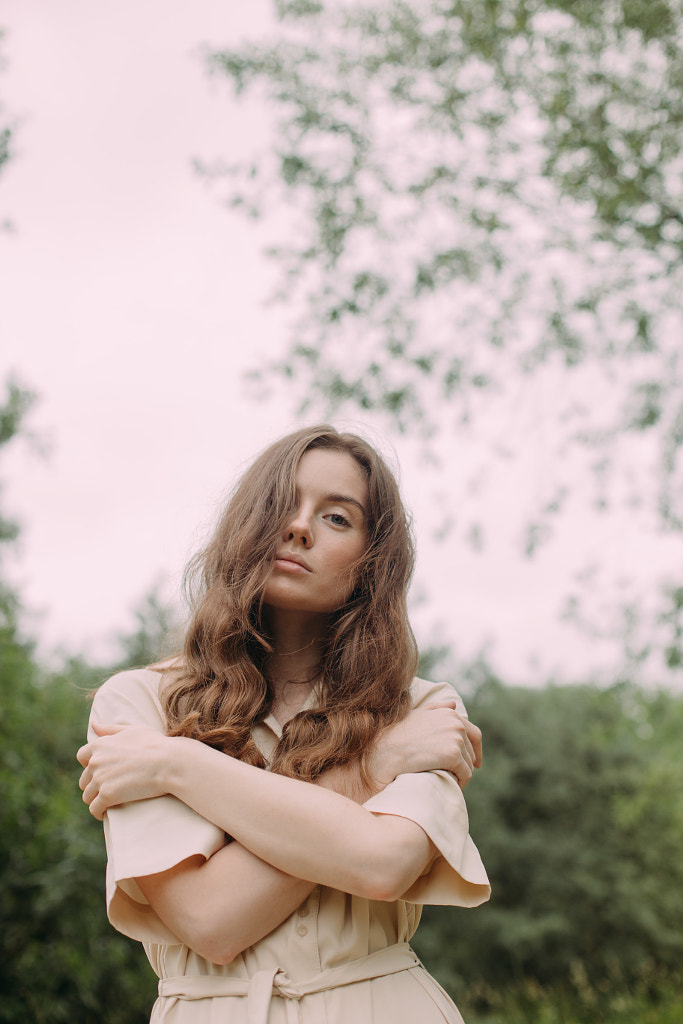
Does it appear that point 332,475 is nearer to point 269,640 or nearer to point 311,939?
point 269,640

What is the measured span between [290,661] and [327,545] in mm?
295

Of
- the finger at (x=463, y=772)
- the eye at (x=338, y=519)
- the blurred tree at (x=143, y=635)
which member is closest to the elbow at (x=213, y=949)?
the finger at (x=463, y=772)

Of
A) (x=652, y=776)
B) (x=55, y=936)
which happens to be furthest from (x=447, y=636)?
(x=55, y=936)

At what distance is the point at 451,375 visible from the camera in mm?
6242

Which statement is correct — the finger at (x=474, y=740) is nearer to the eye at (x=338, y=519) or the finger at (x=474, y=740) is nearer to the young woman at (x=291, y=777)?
the young woman at (x=291, y=777)

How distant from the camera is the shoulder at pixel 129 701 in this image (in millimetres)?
1749

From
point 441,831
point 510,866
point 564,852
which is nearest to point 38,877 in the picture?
Answer: point 441,831

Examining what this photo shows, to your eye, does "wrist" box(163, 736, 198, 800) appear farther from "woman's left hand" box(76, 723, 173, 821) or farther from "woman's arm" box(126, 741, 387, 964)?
"woman's arm" box(126, 741, 387, 964)

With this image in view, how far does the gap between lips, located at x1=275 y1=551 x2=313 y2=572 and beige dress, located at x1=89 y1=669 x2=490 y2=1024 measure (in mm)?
492

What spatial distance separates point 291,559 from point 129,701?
44 cm

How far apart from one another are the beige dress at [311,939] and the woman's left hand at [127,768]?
0.10ft

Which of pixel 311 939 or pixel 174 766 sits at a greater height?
pixel 174 766

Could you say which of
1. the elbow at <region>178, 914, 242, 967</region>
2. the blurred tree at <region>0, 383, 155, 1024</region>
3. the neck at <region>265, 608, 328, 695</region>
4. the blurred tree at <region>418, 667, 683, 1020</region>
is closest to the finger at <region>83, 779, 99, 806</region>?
the elbow at <region>178, 914, 242, 967</region>

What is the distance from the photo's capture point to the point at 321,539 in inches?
76.4
